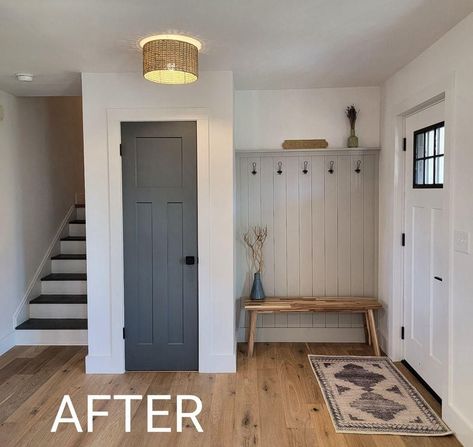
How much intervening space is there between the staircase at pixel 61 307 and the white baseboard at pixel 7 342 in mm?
43

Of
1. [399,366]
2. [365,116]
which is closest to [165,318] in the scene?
[399,366]

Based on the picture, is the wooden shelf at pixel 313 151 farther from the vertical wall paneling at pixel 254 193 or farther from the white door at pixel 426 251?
the white door at pixel 426 251

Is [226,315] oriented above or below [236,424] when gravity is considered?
above

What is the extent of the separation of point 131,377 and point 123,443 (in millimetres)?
926

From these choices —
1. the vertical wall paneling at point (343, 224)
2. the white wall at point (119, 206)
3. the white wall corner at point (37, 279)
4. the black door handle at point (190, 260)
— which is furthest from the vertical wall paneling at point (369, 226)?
the white wall corner at point (37, 279)

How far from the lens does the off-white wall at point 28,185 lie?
3.91 metres

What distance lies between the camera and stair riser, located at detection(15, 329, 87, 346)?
157 inches

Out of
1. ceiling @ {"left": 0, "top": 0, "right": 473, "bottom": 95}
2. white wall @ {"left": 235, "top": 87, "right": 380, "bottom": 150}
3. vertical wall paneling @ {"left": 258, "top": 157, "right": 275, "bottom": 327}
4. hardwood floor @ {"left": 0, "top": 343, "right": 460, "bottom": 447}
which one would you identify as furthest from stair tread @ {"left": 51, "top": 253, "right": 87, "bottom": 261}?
white wall @ {"left": 235, "top": 87, "right": 380, "bottom": 150}

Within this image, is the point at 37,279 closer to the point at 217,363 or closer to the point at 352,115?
the point at 217,363

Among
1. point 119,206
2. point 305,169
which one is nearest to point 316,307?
point 305,169

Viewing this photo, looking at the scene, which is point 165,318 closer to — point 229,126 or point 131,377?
point 131,377

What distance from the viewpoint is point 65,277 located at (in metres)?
4.58

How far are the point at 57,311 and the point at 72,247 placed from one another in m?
0.97

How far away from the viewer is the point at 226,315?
11.1ft
